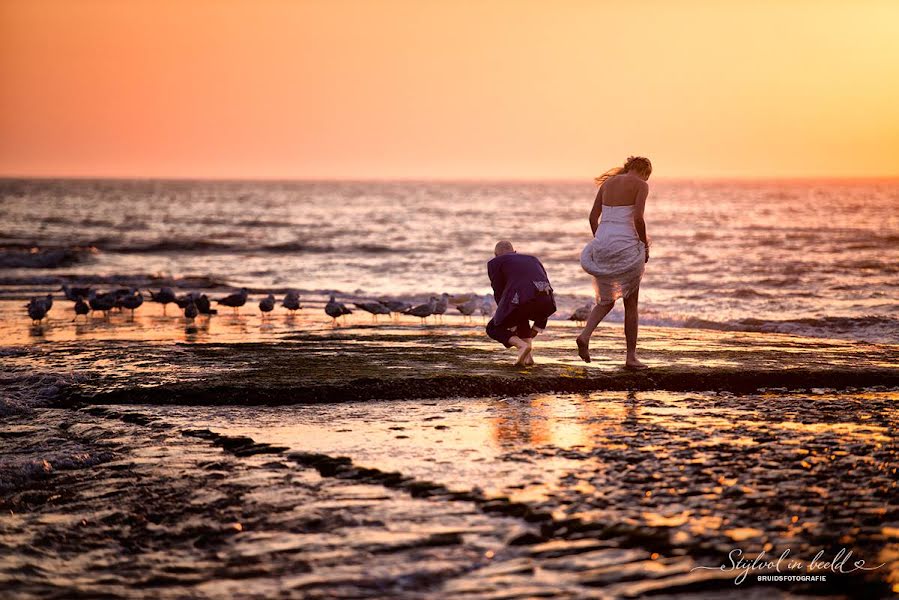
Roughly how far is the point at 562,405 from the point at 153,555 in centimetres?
435

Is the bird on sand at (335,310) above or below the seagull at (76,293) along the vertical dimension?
below

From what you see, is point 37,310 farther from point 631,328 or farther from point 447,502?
point 447,502

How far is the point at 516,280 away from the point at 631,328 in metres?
1.27

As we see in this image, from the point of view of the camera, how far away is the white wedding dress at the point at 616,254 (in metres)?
9.81

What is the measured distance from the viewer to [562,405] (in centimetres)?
870

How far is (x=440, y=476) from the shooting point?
6.34 meters

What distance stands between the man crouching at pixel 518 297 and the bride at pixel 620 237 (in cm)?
52

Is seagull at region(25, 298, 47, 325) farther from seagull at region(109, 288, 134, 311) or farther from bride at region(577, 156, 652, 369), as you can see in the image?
bride at region(577, 156, 652, 369)

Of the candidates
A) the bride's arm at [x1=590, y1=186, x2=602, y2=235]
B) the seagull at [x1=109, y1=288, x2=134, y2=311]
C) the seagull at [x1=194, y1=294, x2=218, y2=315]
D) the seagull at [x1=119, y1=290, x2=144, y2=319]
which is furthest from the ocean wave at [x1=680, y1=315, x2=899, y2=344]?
the seagull at [x1=109, y1=288, x2=134, y2=311]

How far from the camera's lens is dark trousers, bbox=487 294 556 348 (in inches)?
403

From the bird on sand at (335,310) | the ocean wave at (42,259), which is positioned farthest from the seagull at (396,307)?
the ocean wave at (42,259)

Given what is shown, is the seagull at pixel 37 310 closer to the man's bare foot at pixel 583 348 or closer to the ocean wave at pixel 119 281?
the ocean wave at pixel 119 281

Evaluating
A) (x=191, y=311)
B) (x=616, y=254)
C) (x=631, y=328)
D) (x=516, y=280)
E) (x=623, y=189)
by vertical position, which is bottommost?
(x=191, y=311)

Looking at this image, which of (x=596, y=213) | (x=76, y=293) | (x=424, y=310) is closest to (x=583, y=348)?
(x=596, y=213)
